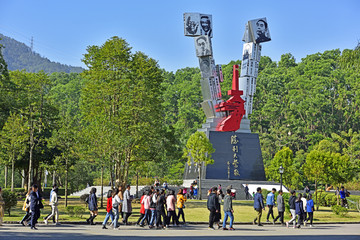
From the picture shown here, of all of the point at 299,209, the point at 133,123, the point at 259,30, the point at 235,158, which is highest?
the point at 259,30

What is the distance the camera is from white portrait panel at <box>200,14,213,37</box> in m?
45.1

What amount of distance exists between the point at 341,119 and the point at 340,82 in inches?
214

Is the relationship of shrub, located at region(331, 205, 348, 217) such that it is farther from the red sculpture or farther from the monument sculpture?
the red sculpture

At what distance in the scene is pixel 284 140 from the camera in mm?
72938

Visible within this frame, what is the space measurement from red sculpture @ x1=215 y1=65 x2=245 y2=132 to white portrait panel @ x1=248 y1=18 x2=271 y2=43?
3.37 m

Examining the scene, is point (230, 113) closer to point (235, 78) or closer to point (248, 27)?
point (235, 78)

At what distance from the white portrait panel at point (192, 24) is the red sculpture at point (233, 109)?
5069 millimetres

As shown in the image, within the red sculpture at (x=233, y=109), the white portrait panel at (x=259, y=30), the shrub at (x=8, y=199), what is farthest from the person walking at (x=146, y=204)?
the white portrait panel at (x=259, y=30)

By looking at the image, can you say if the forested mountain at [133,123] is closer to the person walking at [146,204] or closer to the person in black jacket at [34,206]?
the person walking at [146,204]

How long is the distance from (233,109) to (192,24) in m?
8.32

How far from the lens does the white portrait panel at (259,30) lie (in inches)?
1802

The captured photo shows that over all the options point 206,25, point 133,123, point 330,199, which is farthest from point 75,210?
point 206,25

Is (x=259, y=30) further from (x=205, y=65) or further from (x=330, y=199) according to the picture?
(x=330, y=199)

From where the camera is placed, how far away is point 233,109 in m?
46.2
